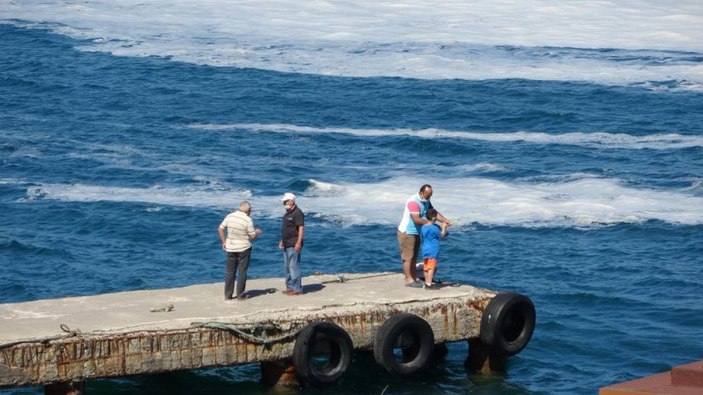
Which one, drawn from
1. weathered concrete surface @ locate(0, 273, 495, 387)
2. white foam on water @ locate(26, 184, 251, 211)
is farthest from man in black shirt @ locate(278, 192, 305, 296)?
white foam on water @ locate(26, 184, 251, 211)

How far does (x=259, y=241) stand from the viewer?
1286 inches

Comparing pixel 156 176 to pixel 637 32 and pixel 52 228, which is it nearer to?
pixel 52 228

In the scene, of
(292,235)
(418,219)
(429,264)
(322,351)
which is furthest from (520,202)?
(322,351)

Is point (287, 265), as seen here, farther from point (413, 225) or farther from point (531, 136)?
point (531, 136)

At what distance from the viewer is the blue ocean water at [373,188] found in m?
25.0

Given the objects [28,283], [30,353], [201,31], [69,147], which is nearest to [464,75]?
[201,31]

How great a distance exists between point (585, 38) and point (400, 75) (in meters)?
10.00

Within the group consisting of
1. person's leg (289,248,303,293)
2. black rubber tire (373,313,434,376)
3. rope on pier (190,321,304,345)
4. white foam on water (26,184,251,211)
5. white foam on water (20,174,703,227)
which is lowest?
white foam on water (26,184,251,211)

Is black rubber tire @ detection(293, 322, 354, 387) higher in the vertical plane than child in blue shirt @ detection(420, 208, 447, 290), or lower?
lower

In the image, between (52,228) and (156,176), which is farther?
(156,176)

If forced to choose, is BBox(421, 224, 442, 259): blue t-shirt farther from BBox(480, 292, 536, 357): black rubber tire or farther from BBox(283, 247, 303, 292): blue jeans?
BBox(283, 247, 303, 292): blue jeans

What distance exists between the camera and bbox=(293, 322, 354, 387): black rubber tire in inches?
751

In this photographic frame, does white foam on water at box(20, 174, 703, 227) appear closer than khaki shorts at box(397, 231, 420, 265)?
No

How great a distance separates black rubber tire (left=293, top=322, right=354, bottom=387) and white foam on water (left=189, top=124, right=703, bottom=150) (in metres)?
26.5
